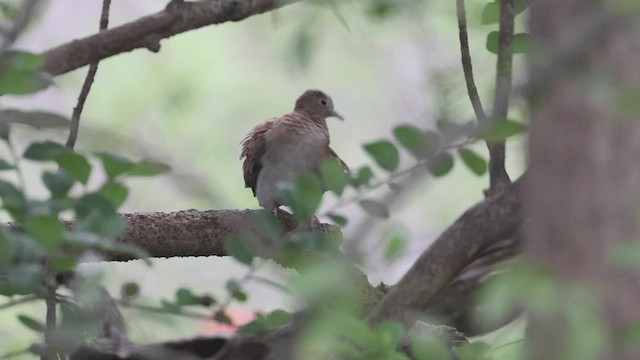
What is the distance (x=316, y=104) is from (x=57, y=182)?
2095 millimetres

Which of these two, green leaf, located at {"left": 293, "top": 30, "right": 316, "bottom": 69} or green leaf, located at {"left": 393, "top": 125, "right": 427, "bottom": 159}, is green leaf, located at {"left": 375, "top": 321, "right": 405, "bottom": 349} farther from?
green leaf, located at {"left": 293, "top": 30, "right": 316, "bottom": 69}

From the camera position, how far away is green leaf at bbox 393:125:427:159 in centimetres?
108

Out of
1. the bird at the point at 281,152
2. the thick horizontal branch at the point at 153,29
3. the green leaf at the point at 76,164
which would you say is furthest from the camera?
the bird at the point at 281,152

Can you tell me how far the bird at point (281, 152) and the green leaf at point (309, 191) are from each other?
1.15 m

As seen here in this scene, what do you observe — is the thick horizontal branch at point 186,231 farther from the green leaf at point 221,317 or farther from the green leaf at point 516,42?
the green leaf at point 221,317

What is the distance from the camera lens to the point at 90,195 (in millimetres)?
1074

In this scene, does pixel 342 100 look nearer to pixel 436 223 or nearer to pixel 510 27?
pixel 436 223

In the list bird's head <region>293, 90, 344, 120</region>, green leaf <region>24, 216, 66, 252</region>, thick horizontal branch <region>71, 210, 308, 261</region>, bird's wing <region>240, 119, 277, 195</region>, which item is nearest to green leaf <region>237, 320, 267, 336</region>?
green leaf <region>24, 216, 66, 252</region>

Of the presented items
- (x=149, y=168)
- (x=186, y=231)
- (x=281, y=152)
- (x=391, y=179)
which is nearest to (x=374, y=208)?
(x=391, y=179)

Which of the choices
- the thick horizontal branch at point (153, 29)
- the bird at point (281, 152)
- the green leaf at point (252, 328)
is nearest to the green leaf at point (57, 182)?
the green leaf at point (252, 328)

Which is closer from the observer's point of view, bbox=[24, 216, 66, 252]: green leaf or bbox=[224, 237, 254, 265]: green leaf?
bbox=[24, 216, 66, 252]: green leaf

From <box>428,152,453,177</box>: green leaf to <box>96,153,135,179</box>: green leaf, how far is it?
1.06 feet

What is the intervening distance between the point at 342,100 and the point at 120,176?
4364 millimetres

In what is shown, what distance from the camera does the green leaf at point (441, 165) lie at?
43.6 inches
